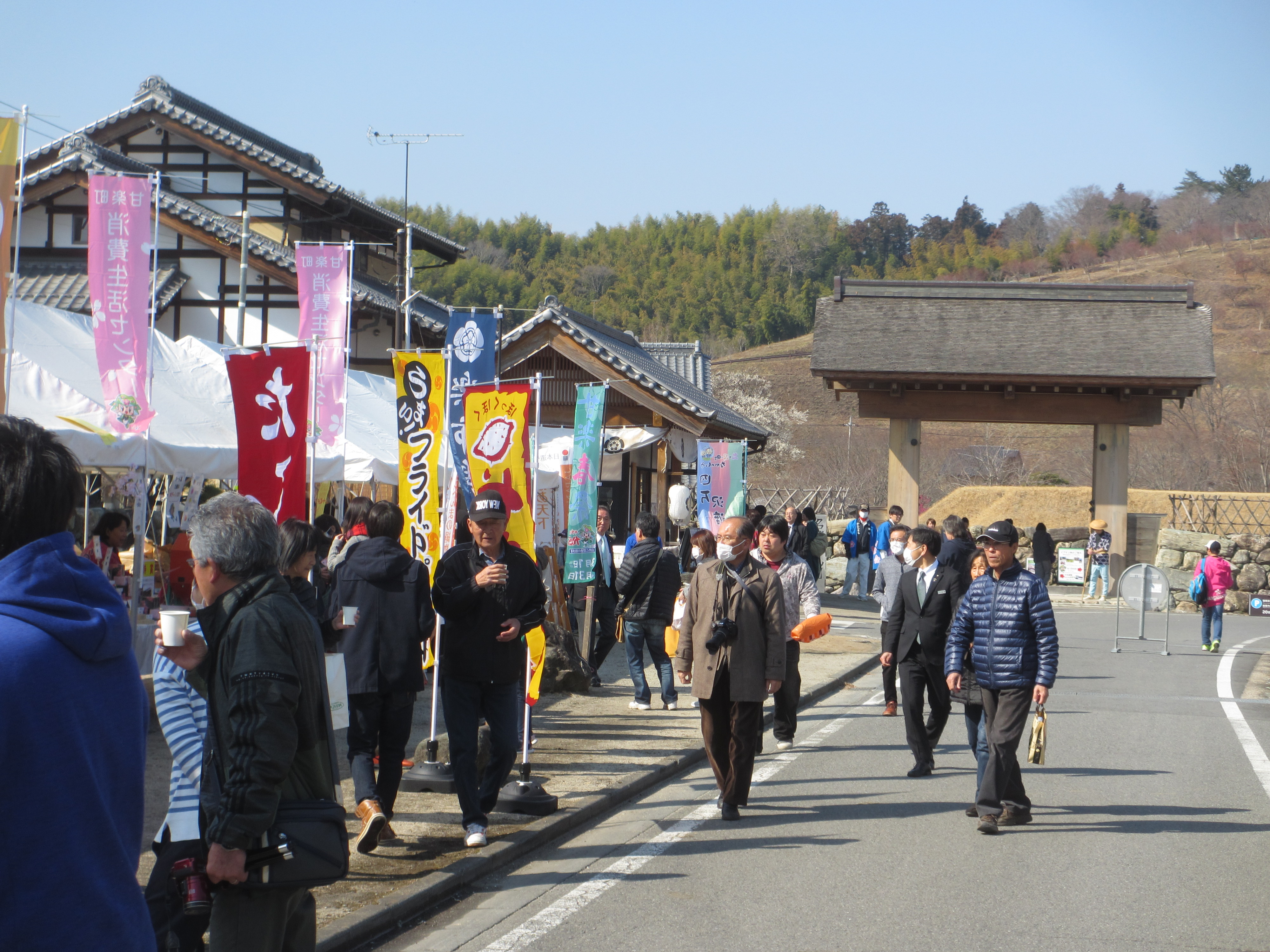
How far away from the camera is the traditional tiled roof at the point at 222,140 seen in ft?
78.8

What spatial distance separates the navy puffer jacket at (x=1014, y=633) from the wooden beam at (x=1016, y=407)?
62.6 ft

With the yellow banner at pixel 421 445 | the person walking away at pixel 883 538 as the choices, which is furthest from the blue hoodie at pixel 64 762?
the person walking away at pixel 883 538

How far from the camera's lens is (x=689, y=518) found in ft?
80.6

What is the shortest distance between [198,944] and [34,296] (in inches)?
801

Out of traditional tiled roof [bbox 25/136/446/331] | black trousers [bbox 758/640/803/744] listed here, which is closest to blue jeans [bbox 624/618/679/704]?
black trousers [bbox 758/640/803/744]

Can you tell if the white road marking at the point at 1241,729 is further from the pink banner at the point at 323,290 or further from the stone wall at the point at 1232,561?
the pink banner at the point at 323,290

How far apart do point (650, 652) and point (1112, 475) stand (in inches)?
708

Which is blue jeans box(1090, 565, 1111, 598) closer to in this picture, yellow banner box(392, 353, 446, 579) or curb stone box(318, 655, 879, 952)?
curb stone box(318, 655, 879, 952)

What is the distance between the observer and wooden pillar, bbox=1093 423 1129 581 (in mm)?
25547

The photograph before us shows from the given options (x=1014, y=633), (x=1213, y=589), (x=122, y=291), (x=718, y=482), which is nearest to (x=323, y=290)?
(x=122, y=291)

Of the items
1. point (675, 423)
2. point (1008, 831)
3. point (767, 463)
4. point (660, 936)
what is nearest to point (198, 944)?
point (660, 936)

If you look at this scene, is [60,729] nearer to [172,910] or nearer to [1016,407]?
[172,910]

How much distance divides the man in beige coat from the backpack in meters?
Result: 13.4

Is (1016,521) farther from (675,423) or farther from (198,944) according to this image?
(198,944)
